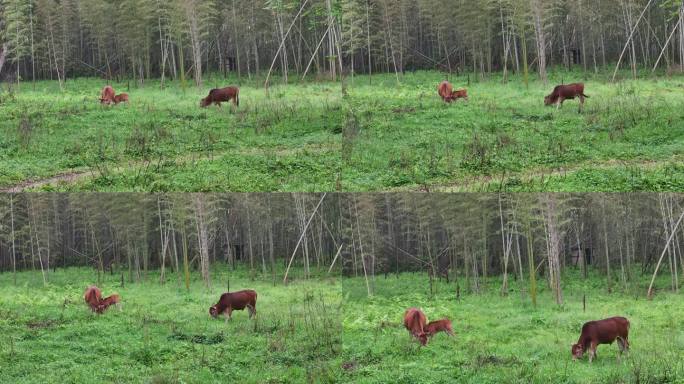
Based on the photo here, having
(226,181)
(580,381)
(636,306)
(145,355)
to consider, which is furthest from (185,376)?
(226,181)

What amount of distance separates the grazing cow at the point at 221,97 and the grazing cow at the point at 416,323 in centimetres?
825

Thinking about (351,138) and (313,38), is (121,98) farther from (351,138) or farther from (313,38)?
(351,138)

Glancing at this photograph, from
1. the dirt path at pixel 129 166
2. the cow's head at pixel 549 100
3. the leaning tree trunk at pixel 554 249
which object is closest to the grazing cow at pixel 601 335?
the leaning tree trunk at pixel 554 249

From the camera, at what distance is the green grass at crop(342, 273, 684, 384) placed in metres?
10.3

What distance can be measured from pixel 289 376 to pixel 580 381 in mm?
2923

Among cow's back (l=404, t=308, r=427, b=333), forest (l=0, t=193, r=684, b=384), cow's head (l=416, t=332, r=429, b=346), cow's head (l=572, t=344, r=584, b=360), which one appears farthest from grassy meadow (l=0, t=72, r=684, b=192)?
cow's head (l=572, t=344, r=584, b=360)

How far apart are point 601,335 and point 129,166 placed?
9.32 meters

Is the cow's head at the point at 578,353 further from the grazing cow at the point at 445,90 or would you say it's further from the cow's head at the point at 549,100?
the grazing cow at the point at 445,90

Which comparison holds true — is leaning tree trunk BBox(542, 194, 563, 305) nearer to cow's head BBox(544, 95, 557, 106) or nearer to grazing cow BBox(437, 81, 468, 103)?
cow's head BBox(544, 95, 557, 106)

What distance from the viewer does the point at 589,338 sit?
1043 centimetres

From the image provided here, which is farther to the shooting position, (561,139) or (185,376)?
(561,139)

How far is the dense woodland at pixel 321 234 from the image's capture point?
11.0m

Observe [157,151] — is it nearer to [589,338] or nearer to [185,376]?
[185,376]

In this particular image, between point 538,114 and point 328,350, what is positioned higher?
point 538,114
